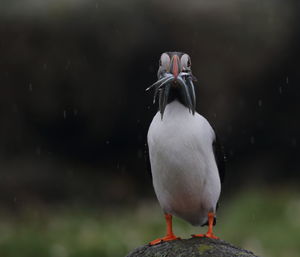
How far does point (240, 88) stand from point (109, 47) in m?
2.23

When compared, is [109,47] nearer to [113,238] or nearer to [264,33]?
[264,33]

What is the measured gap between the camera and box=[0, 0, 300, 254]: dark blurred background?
12.8m

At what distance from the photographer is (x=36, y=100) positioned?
12.9 m

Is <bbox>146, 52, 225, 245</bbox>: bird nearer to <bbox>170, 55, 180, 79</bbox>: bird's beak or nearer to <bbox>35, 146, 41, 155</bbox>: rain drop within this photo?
<bbox>170, 55, 180, 79</bbox>: bird's beak

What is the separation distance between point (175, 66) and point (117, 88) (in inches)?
280

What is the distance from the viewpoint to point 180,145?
19.8 ft

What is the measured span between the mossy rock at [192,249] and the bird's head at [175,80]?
105 cm

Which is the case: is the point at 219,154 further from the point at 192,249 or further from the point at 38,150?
the point at 38,150

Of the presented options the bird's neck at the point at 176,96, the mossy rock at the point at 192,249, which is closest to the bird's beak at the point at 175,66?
the bird's neck at the point at 176,96

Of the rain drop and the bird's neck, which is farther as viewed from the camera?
the rain drop

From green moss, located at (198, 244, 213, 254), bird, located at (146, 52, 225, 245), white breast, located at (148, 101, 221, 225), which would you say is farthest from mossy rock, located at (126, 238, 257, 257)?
white breast, located at (148, 101, 221, 225)

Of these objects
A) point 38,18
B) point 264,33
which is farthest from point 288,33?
point 38,18

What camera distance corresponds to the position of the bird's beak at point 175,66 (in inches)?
231

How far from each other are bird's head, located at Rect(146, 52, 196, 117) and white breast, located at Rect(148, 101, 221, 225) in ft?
0.26
